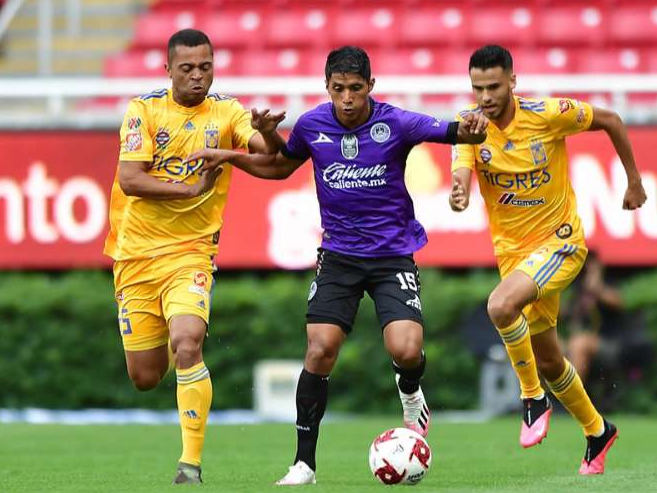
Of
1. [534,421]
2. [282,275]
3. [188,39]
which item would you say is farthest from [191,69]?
[282,275]

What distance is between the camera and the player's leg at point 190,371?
26.4 ft

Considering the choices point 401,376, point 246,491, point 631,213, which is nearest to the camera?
point 246,491

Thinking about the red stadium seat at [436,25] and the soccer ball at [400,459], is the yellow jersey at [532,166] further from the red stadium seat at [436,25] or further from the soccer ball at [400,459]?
the red stadium seat at [436,25]

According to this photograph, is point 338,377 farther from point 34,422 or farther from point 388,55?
point 388,55

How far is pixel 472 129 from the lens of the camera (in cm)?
816

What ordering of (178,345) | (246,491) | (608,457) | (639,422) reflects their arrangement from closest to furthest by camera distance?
(246,491) < (178,345) < (608,457) < (639,422)

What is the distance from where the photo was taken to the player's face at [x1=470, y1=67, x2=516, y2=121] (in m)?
8.64

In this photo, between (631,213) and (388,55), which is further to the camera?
(388,55)

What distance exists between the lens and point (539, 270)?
28.7 ft

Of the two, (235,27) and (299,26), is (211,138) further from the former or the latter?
(235,27)

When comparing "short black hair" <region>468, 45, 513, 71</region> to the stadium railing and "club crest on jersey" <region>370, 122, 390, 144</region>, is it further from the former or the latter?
the stadium railing

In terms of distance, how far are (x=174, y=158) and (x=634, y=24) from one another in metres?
11.3

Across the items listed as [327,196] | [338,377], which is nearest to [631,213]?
[338,377]

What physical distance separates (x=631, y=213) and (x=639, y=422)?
7.59 feet
